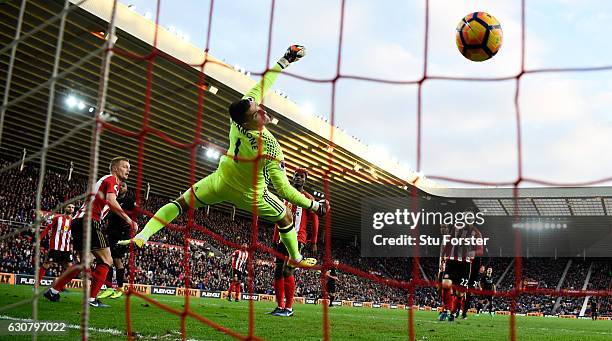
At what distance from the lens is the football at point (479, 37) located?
4855 mm

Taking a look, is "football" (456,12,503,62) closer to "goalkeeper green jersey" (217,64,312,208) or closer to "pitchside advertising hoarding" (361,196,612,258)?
"goalkeeper green jersey" (217,64,312,208)

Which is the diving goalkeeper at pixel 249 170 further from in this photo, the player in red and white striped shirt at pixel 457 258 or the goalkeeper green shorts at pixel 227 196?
the player in red and white striped shirt at pixel 457 258

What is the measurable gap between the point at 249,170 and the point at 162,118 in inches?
563

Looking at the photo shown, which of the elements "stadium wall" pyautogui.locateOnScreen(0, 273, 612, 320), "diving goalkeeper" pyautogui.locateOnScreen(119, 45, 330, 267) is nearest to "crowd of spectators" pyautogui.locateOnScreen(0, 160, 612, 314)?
"stadium wall" pyautogui.locateOnScreen(0, 273, 612, 320)

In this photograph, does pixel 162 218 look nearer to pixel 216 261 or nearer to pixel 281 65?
pixel 281 65

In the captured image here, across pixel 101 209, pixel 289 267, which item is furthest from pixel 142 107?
pixel 101 209

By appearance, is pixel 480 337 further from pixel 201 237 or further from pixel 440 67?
pixel 201 237

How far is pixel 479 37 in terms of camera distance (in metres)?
4.87

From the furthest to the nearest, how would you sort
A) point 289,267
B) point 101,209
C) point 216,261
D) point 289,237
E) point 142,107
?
1. point 216,261
2. point 142,107
3. point 289,267
4. point 101,209
5. point 289,237

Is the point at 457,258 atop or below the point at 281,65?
below

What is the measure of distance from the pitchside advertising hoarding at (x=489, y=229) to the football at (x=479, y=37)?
21.1m

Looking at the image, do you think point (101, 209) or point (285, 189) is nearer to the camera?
point (285, 189)

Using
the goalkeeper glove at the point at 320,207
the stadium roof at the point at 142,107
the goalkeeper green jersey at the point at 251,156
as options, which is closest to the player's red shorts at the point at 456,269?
the stadium roof at the point at 142,107

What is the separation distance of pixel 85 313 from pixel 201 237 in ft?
78.4
